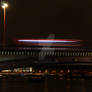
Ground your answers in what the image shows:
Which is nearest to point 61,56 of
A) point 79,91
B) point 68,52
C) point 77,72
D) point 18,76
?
point 68,52

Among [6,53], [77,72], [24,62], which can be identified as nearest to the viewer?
[77,72]

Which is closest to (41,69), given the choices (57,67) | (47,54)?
(57,67)

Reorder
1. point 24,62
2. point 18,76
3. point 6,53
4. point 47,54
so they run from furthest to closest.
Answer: point 6,53 → point 47,54 → point 24,62 → point 18,76

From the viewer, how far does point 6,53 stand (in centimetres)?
4741

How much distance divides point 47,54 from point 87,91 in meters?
31.1

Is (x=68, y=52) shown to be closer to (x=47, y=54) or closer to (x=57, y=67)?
(x=47, y=54)

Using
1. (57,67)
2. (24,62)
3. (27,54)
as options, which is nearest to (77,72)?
(57,67)

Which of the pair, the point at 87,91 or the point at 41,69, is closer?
the point at 87,91

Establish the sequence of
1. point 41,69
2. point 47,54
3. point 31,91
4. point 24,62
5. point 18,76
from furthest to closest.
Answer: point 47,54
point 24,62
point 41,69
point 18,76
point 31,91

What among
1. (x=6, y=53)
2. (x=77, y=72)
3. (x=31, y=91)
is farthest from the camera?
(x=6, y=53)

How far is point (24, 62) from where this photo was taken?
40.2 m

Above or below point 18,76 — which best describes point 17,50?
above

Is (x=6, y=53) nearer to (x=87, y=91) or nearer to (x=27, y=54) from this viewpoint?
(x=27, y=54)

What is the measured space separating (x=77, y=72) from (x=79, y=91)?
1596 cm
